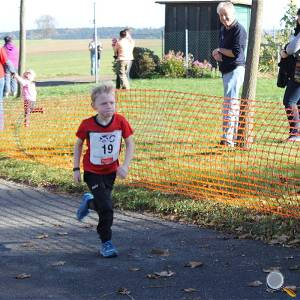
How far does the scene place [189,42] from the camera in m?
30.2

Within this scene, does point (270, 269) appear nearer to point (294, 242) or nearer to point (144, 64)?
point (294, 242)

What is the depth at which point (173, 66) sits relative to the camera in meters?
27.0

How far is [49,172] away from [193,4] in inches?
889

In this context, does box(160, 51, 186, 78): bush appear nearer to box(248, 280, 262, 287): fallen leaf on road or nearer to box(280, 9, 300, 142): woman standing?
box(280, 9, 300, 142): woman standing

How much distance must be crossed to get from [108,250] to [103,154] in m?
0.77

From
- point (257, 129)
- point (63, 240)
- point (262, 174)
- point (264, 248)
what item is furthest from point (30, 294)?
point (257, 129)

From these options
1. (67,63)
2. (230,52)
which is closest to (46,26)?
(67,63)

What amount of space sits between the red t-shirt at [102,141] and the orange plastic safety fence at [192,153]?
1.71 m

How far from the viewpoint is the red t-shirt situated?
6.07 m

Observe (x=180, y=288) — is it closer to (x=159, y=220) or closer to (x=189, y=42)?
(x=159, y=220)

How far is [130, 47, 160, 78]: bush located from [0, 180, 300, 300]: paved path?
64.8 ft

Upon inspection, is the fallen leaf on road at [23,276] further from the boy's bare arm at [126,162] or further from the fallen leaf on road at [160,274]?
the boy's bare arm at [126,162]

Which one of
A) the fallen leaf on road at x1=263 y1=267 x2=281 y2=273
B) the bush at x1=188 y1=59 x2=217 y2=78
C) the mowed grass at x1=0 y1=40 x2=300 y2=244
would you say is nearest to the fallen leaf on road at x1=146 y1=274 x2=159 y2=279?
the fallen leaf on road at x1=263 y1=267 x2=281 y2=273

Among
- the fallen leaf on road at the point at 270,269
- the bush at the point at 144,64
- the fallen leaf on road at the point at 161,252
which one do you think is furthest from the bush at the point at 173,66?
the fallen leaf on road at the point at 270,269
